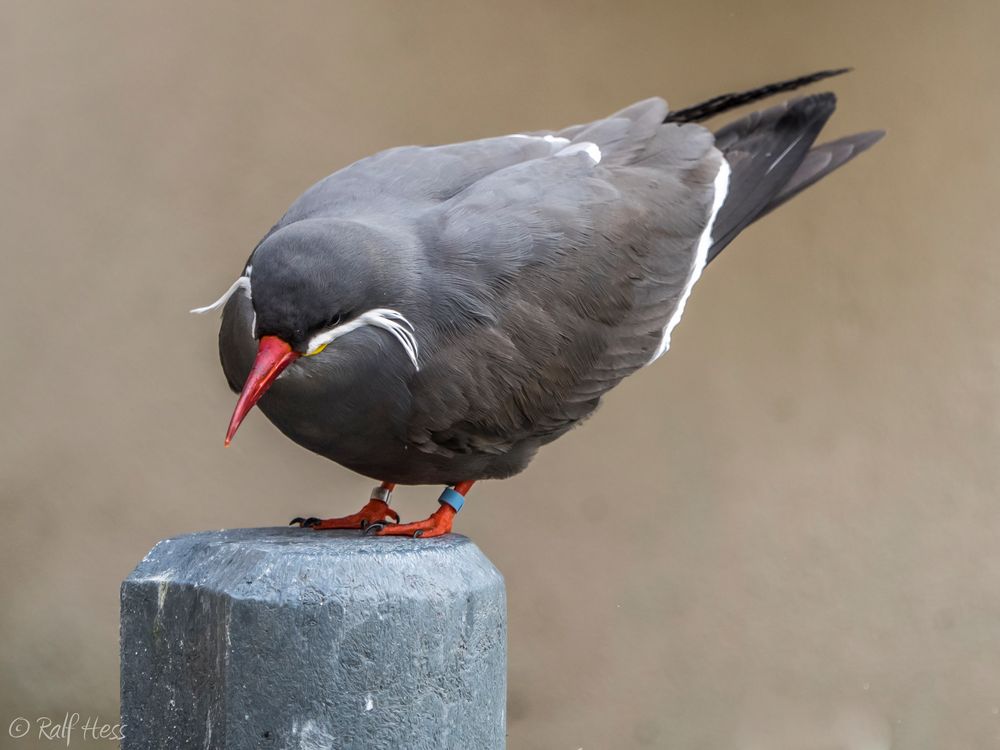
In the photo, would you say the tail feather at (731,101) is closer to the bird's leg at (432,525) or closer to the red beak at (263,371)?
the bird's leg at (432,525)

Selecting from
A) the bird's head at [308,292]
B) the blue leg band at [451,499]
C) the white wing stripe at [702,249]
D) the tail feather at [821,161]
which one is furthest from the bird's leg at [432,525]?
the tail feather at [821,161]

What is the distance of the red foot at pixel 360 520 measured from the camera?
7.06 ft

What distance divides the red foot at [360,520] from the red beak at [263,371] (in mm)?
415

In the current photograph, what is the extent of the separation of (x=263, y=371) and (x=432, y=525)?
0.48 metres

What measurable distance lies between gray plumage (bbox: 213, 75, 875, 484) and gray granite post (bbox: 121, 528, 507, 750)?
9.5 inches

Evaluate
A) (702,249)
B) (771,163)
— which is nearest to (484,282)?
(702,249)

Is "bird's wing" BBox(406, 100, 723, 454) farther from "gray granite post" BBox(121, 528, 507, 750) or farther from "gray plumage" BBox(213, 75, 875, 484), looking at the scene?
"gray granite post" BBox(121, 528, 507, 750)

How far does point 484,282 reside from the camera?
2.03m

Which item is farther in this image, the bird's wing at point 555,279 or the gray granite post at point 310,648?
the bird's wing at point 555,279

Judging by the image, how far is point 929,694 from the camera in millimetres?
3426

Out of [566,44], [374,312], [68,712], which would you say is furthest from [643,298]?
[68,712]

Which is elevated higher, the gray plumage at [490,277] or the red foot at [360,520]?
the gray plumage at [490,277]

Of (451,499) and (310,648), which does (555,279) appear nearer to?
(451,499)

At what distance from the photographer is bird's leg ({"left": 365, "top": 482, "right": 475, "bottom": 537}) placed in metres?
2.03
